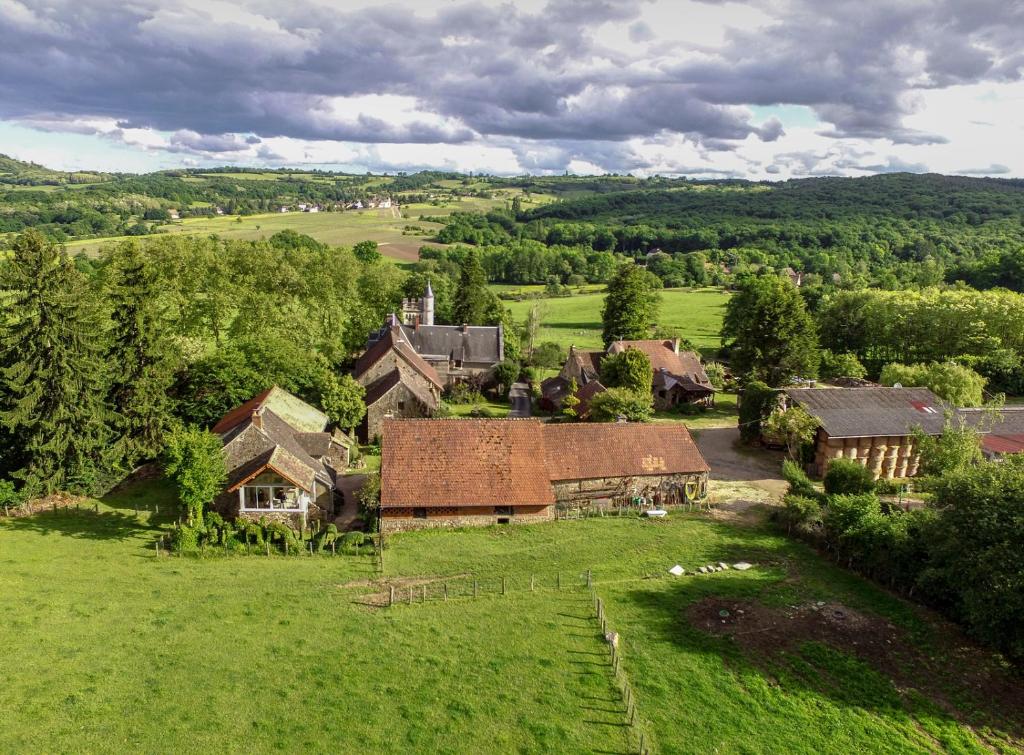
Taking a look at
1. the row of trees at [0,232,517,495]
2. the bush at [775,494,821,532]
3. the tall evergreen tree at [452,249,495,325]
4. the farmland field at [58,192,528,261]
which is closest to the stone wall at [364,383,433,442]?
the row of trees at [0,232,517,495]

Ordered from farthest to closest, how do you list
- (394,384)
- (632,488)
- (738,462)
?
(394,384) < (738,462) < (632,488)

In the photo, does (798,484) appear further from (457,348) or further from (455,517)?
(457,348)

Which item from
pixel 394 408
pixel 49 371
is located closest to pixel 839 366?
pixel 394 408

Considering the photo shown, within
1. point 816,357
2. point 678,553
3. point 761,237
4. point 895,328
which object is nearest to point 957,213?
point 761,237

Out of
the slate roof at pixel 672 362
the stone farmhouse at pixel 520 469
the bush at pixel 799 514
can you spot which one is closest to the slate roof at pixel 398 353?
the slate roof at pixel 672 362

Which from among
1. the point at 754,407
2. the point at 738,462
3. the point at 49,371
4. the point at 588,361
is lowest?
the point at 738,462

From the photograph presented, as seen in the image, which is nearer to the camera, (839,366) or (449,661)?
(449,661)

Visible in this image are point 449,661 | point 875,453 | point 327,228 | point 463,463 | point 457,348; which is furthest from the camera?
point 327,228
